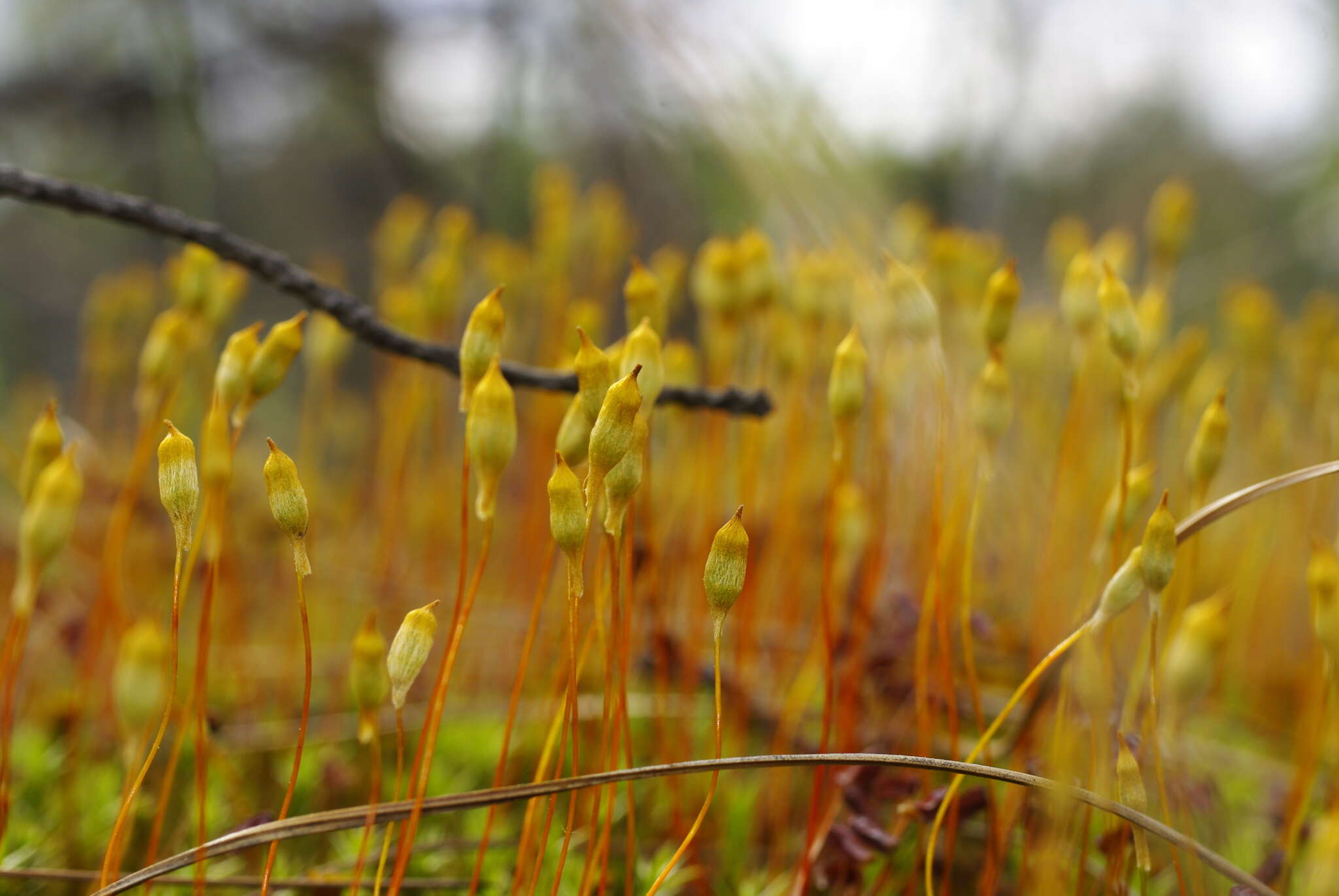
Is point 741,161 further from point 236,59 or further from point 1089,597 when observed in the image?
point 236,59

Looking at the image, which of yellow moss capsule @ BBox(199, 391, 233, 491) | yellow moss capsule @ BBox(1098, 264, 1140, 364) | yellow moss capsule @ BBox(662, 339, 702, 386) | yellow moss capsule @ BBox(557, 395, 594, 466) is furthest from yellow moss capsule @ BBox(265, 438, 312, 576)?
yellow moss capsule @ BBox(1098, 264, 1140, 364)

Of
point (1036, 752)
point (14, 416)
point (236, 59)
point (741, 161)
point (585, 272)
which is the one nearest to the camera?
point (1036, 752)

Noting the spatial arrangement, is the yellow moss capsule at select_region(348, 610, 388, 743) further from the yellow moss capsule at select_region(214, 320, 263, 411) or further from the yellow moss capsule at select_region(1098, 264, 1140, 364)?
the yellow moss capsule at select_region(1098, 264, 1140, 364)

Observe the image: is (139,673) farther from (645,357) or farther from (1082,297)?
(1082,297)

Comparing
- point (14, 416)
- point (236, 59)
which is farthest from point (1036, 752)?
point (236, 59)

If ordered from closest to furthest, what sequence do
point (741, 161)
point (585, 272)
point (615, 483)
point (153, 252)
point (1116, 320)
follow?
point (615, 483)
point (1116, 320)
point (741, 161)
point (585, 272)
point (153, 252)

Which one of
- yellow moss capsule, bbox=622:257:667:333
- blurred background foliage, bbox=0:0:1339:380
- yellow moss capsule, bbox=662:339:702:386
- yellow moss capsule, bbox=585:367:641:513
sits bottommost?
yellow moss capsule, bbox=585:367:641:513

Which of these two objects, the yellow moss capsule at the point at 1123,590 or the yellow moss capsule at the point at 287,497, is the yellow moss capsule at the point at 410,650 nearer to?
the yellow moss capsule at the point at 287,497
